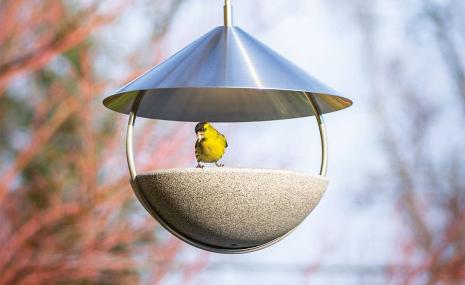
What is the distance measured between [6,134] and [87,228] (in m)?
1.55

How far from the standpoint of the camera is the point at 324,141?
91.5 inches

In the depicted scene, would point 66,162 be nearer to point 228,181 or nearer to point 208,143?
point 208,143

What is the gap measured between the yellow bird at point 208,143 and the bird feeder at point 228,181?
20 cm

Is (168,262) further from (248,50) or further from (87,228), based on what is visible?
(248,50)

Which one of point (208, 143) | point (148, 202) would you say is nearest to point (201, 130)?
point (208, 143)

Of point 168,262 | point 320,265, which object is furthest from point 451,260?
point 168,262

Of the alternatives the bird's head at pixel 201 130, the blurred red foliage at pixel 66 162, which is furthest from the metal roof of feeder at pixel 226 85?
the blurred red foliage at pixel 66 162

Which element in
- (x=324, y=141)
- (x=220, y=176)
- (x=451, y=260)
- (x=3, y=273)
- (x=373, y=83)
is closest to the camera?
(x=220, y=176)

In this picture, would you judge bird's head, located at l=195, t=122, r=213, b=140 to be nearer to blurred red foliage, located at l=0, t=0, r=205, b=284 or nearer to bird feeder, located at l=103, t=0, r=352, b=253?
bird feeder, located at l=103, t=0, r=352, b=253

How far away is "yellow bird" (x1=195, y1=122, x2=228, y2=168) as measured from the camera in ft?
7.71

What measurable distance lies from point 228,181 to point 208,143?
39 cm

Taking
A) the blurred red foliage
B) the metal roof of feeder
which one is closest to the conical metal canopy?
the metal roof of feeder

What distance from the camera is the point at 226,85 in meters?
1.88

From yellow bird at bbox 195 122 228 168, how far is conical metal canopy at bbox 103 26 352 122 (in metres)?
0.19
